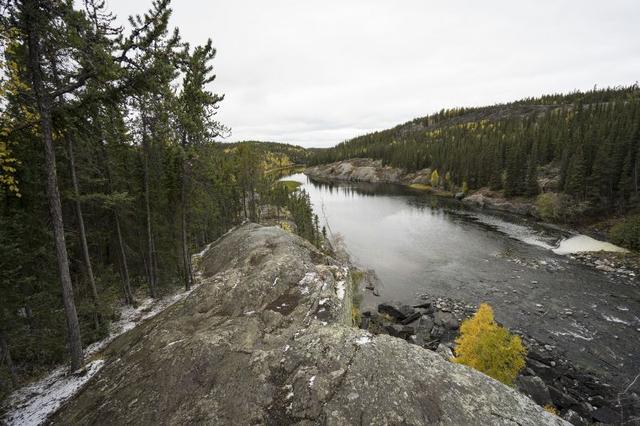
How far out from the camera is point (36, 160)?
41.0 ft

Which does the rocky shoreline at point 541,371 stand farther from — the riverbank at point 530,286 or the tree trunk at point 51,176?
the tree trunk at point 51,176

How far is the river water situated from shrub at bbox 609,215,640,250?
3.25m

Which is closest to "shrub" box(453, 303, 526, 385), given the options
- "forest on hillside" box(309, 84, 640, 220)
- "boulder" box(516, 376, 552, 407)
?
"boulder" box(516, 376, 552, 407)

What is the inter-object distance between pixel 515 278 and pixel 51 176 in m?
39.1

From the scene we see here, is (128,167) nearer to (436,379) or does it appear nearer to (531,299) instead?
(436,379)

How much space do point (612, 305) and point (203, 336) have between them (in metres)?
Result: 34.8

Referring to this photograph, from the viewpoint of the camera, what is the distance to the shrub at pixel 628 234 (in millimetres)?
37281

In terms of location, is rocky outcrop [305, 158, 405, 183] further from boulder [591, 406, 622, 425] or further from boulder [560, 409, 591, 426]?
boulder [560, 409, 591, 426]

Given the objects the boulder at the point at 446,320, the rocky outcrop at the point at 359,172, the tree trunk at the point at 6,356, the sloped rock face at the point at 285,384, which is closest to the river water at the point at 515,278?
the boulder at the point at 446,320

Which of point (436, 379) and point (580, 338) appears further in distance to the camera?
point (580, 338)

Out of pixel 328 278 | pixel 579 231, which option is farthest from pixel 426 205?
pixel 328 278

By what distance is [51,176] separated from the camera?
8.57 meters

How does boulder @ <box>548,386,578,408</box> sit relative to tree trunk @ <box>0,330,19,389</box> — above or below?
below

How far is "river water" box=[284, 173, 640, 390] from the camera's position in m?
21.1
